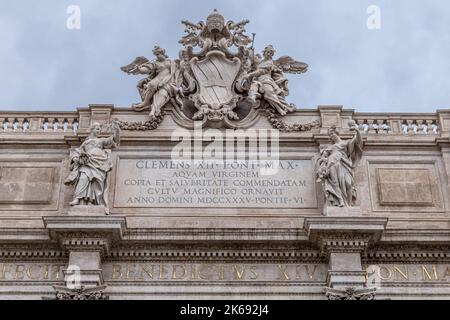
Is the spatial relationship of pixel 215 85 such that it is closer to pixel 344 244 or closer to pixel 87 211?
A: pixel 87 211

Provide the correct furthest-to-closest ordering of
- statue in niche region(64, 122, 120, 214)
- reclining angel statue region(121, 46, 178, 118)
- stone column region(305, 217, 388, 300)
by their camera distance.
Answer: reclining angel statue region(121, 46, 178, 118), statue in niche region(64, 122, 120, 214), stone column region(305, 217, 388, 300)

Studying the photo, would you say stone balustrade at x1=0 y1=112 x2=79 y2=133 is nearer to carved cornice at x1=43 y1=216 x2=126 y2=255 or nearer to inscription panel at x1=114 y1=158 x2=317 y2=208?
inscription panel at x1=114 y1=158 x2=317 y2=208

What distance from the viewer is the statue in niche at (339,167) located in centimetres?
1948

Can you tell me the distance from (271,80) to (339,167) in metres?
3.14

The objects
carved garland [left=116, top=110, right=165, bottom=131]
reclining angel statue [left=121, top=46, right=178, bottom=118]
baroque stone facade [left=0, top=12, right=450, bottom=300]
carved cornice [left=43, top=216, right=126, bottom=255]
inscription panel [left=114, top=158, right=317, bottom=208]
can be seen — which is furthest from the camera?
reclining angel statue [left=121, top=46, right=178, bottom=118]

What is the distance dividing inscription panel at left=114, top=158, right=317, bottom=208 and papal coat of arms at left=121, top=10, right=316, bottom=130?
109 centimetres

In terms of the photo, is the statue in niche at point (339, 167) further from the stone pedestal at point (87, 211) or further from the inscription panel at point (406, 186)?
the stone pedestal at point (87, 211)

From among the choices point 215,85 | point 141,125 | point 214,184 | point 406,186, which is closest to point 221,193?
point 214,184

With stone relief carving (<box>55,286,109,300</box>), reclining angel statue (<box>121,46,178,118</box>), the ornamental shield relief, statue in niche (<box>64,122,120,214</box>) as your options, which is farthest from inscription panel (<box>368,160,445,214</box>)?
stone relief carving (<box>55,286,109,300</box>)

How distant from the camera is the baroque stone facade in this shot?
1870 centimetres

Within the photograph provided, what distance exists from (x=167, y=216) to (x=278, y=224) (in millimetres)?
2367

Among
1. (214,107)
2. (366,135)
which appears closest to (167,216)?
(214,107)

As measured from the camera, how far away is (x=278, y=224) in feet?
64.2
